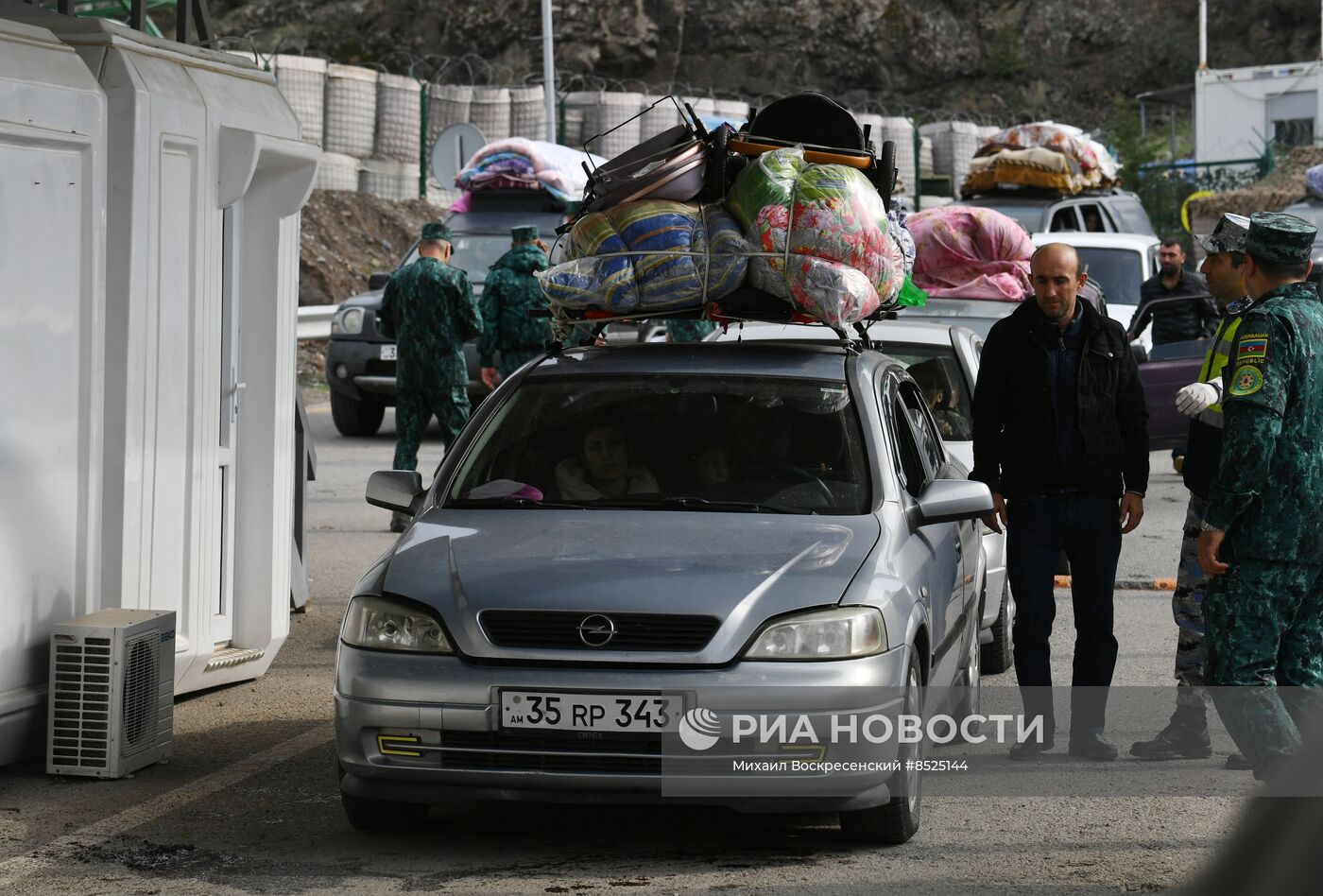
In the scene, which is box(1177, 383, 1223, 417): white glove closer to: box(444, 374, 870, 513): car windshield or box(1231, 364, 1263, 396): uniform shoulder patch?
box(1231, 364, 1263, 396): uniform shoulder patch

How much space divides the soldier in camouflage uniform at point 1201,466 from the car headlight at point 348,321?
1194 cm

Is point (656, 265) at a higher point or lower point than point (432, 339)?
higher

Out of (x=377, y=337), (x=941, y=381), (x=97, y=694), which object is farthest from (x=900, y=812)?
(x=377, y=337)

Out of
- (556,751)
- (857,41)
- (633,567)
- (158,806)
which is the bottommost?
(158,806)

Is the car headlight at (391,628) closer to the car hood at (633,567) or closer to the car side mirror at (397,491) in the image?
the car hood at (633,567)

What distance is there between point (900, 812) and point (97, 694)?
8.89 ft

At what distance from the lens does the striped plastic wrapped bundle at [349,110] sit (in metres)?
29.3

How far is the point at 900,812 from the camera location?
518 cm

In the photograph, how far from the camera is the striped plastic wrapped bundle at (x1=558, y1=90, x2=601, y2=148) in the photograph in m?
33.9

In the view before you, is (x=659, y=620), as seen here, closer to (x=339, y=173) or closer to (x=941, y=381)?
(x=941, y=381)

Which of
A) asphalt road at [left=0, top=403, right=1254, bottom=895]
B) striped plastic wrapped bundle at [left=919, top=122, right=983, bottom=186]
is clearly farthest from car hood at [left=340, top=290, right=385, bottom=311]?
Answer: striped plastic wrapped bundle at [left=919, top=122, right=983, bottom=186]

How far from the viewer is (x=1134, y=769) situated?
6320mm

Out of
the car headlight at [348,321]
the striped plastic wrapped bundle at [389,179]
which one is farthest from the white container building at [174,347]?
the striped plastic wrapped bundle at [389,179]

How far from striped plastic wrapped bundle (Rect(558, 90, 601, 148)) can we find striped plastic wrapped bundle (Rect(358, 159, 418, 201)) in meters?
4.09
